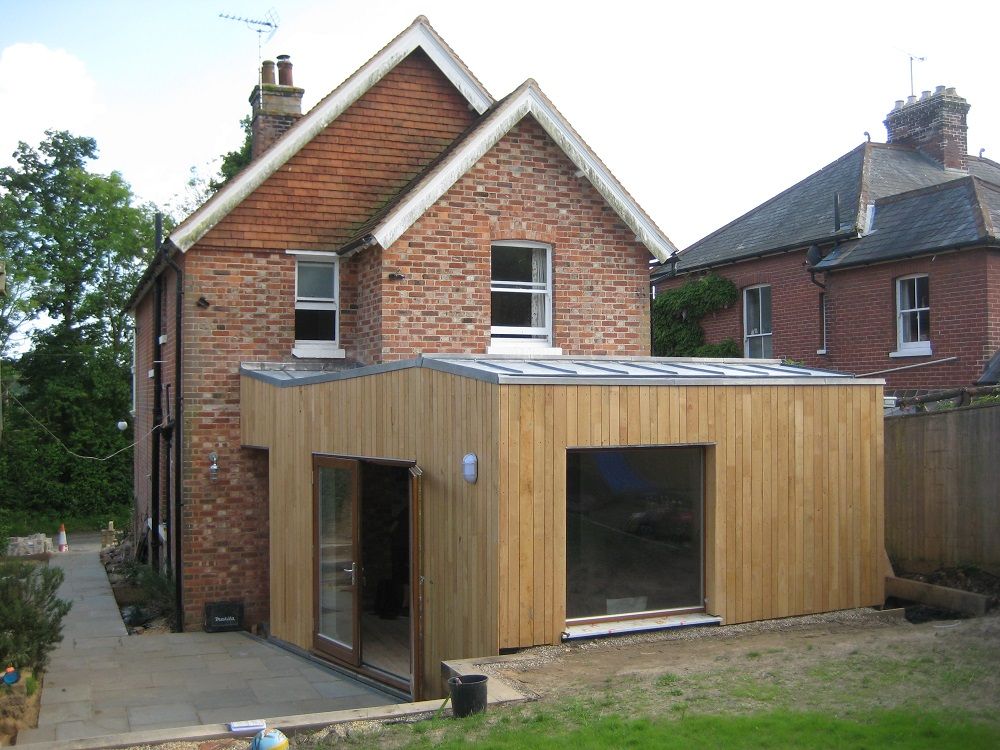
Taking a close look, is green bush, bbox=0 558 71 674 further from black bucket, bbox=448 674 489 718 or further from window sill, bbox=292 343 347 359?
window sill, bbox=292 343 347 359

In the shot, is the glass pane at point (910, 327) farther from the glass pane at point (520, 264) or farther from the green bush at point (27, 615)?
the green bush at point (27, 615)

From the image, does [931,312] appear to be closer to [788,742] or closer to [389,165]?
[389,165]

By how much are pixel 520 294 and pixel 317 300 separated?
10.6 ft

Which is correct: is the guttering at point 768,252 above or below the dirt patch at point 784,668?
above

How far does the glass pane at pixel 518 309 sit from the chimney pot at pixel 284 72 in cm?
587

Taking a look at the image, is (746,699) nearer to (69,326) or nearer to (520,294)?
(520,294)

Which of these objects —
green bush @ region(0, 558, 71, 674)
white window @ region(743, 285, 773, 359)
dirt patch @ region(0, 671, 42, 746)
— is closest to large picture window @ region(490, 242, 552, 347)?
green bush @ region(0, 558, 71, 674)

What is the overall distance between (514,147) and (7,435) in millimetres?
25147

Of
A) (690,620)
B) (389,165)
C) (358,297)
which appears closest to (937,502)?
(690,620)

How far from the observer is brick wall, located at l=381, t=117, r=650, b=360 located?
14.2 meters

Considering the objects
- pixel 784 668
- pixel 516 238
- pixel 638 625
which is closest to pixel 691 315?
pixel 516 238

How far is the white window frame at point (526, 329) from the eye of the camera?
1481cm

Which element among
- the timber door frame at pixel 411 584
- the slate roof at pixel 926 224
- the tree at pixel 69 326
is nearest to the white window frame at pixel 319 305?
the timber door frame at pixel 411 584

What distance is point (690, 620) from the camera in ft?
31.9
